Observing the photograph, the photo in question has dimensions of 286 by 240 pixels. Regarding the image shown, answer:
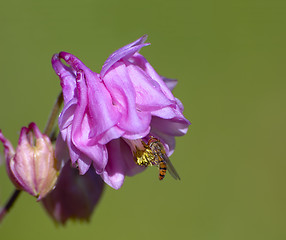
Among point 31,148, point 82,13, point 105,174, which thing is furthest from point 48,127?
point 82,13

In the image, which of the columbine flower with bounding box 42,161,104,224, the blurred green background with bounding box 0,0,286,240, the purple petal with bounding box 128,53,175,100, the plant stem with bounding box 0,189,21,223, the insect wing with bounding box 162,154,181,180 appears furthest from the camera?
the blurred green background with bounding box 0,0,286,240

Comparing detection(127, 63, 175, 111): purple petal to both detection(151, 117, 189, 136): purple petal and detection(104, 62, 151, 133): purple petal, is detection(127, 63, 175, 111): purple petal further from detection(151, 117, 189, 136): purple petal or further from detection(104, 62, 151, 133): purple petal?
detection(151, 117, 189, 136): purple petal

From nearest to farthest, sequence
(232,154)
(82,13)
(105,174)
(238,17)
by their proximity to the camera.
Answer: (105,174) < (232,154) < (82,13) < (238,17)

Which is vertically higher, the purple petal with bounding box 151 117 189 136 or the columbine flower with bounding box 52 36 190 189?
the columbine flower with bounding box 52 36 190 189

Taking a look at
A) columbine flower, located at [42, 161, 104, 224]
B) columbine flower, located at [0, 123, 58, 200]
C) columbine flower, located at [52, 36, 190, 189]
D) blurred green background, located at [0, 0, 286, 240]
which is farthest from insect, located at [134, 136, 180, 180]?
blurred green background, located at [0, 0, 286, 240]

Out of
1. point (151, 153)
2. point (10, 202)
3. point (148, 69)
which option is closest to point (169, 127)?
point (151, 153)

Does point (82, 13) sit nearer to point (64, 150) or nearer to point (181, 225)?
point (181, 225)
